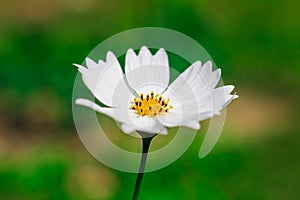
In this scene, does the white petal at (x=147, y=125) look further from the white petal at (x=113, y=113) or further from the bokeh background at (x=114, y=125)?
the bokeh background at (x=114, y=125)

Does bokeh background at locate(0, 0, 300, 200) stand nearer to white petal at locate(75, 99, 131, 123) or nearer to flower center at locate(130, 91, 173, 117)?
flower center at locate(130, 91, 173, 117)

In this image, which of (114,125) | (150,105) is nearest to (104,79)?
(150,105)

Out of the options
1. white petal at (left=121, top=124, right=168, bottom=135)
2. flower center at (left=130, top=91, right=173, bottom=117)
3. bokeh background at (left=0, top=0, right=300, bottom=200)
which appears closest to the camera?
white petal at (left=121, top=124, right=168, bottom=135)

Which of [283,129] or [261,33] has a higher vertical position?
[261,33]

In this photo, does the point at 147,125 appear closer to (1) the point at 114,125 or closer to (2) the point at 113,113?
(2) the point at 113,113

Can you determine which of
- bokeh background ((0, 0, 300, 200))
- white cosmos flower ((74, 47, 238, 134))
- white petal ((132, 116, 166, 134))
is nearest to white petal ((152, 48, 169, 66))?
white cosmos flower ((74, 47, 238, 134))

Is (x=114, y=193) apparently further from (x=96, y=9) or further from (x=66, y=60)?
(x=96, y=9)

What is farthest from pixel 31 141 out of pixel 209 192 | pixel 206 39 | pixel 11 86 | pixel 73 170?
pixel 209 192

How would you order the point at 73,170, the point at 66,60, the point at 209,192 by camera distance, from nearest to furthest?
the point at 209,192, the point at 73,170, the point at 66,60
